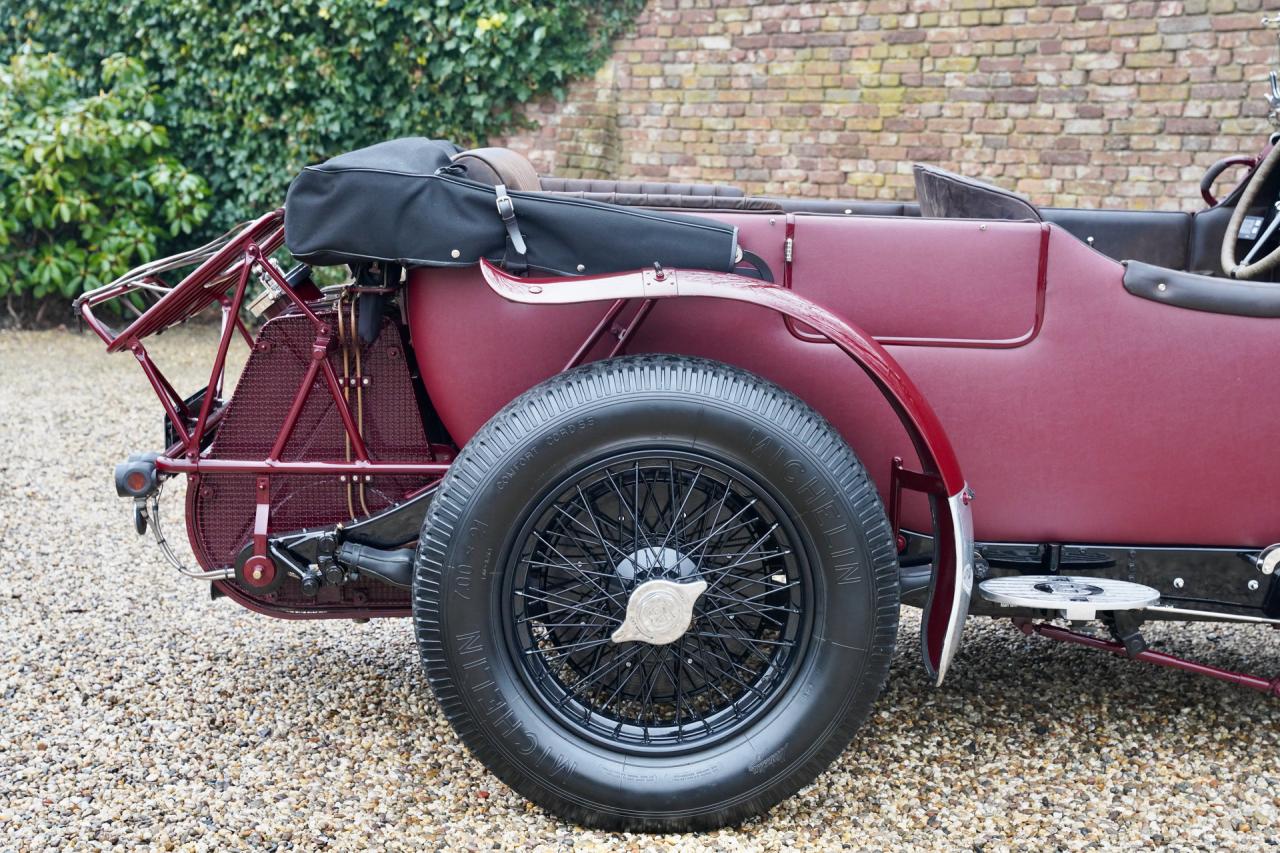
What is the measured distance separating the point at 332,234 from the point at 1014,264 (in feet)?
4.63

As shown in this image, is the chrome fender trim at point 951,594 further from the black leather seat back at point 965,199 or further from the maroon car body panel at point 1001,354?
the black leather seat back at point 965,199

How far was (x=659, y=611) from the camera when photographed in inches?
85.2

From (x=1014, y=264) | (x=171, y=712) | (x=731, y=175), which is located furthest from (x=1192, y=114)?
(x=171, y=712)

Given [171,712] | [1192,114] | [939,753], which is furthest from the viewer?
[1192,114]

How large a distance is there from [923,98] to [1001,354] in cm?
558

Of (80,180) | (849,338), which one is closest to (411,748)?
(849,338)

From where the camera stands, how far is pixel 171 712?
9.13 ft

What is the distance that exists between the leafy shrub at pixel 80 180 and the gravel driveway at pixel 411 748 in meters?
5.30

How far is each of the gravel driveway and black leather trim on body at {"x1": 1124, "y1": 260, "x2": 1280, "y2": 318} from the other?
1.05 metres

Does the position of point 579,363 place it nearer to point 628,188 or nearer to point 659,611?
point 659,611

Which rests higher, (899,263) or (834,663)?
(899,263)

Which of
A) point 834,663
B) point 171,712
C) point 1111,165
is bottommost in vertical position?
point 171,712

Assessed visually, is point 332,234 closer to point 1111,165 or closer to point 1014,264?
point 1014,264

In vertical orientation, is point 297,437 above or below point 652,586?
above
